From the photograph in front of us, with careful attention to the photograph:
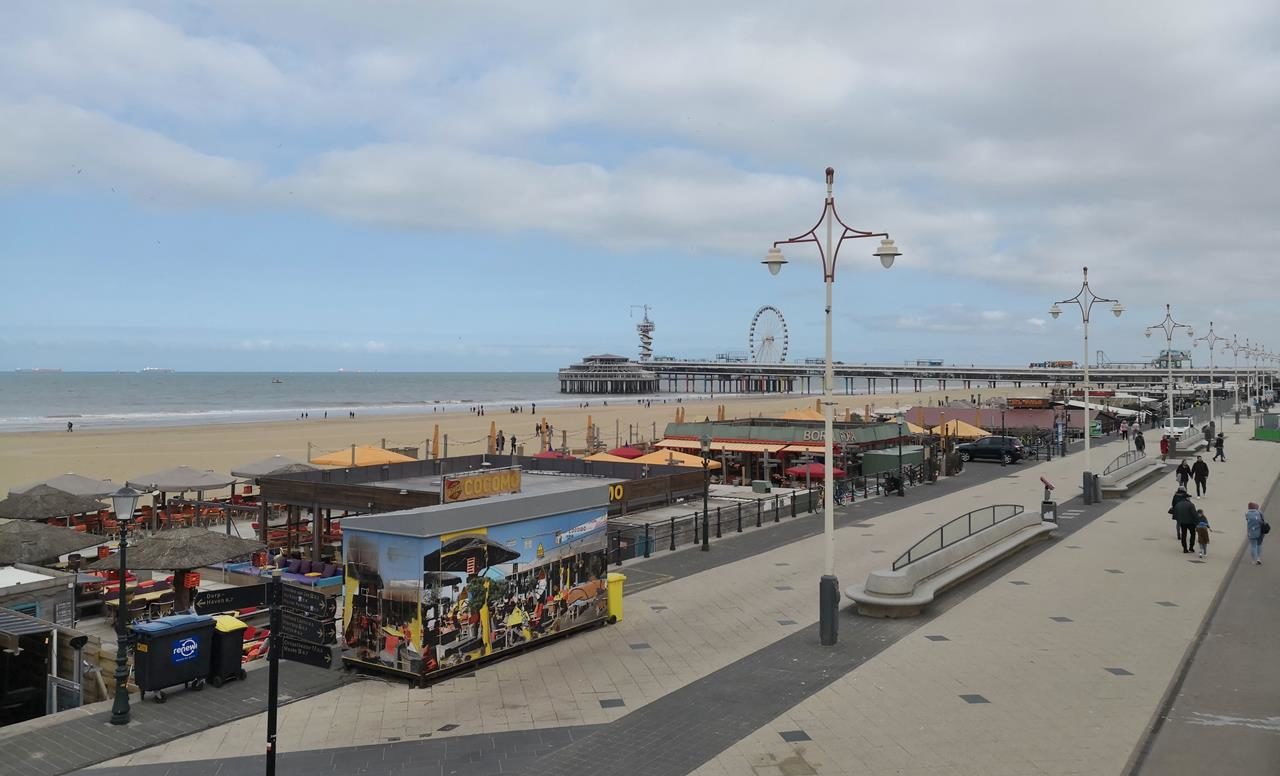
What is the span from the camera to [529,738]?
9344 mm

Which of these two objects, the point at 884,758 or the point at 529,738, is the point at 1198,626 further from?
the point at 529,738

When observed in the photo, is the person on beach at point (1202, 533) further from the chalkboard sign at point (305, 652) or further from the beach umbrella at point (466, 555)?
the chalkboard sign at point (305, 652)

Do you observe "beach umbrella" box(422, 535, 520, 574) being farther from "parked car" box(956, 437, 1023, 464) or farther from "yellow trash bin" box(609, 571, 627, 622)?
"parked car" box(956, 437, 1023, 464)

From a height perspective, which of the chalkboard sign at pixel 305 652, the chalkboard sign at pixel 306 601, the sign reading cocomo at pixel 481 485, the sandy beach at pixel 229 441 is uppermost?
the sign reading cocomo at pixel 481 485

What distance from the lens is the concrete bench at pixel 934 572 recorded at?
14.2 meters

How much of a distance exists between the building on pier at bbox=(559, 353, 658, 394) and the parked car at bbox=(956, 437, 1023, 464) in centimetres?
13671

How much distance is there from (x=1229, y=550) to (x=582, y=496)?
50.7ft

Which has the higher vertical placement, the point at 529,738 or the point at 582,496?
the point at 582,496

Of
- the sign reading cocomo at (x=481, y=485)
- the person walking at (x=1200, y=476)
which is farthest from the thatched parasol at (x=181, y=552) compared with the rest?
the person walking at (x=1200, y=476)

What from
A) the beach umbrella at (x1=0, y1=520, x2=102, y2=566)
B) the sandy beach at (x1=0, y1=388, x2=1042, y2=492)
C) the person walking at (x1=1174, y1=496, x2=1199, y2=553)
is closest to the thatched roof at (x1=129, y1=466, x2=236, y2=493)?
the beach umbrella at (x1=0, y1=520, x2=102, y2=566)

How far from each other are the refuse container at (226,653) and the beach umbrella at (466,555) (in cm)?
275

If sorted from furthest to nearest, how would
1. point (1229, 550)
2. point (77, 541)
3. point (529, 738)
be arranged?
point (1229, 550) → point (77, 541) → point (529, 738)

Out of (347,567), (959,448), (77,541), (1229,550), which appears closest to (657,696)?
(347,567)

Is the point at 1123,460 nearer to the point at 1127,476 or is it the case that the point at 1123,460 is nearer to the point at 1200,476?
the point at 1127,476
